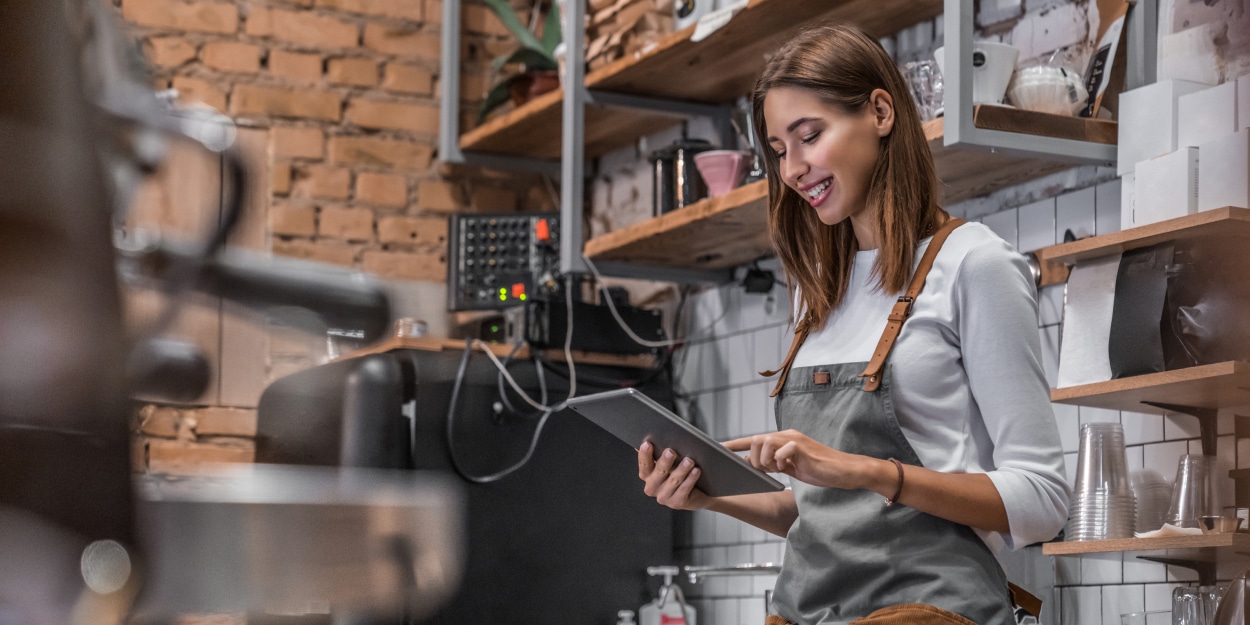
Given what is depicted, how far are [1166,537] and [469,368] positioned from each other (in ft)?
5.71

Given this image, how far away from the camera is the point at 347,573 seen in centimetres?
36

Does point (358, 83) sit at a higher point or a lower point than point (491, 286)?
higher

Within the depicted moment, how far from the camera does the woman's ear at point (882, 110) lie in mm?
1484

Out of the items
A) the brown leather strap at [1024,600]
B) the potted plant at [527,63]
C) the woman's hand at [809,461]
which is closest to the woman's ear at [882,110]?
the woman's hand at [809,461]

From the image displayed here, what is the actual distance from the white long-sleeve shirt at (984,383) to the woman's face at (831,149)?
0.15 m

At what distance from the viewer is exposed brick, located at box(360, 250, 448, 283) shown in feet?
12.9

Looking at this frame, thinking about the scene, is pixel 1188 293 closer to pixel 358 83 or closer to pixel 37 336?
pixel 37 336

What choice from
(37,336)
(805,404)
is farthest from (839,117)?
(37,336)

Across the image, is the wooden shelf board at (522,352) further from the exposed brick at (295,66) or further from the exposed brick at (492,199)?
the exposed brick at (295,66)

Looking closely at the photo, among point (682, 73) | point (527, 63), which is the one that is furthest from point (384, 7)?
point (682, 73)

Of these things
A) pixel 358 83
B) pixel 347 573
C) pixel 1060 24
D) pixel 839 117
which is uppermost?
pixel 358 83

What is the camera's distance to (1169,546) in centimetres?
177

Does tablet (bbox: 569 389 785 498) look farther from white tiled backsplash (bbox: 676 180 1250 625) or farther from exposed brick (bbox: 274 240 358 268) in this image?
exposed brick (bbox: 274 240 358 268)

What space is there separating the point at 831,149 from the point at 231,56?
2831mm
